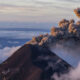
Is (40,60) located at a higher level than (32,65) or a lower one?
higher

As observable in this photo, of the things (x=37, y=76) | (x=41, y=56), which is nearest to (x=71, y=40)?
(x=41, y=56)

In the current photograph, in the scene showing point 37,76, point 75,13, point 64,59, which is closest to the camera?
point 37,76

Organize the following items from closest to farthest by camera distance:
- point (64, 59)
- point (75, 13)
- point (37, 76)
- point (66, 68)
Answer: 1. point (37, 76)
2. point (66, 68)
3. point (64, 59)
4. point (75, 13)

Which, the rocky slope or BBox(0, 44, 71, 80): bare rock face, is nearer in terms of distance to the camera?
BBox(0, 44, 71, 80): bare rock face

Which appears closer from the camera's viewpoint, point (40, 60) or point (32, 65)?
point (32, 65)

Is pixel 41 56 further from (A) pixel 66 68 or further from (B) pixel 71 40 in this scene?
(B) pixel 71 40

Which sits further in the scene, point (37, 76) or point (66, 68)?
point (66, 68)

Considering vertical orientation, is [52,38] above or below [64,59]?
above

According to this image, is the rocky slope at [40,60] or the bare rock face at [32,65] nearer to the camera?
the bare rock face at [32,65]
